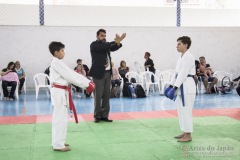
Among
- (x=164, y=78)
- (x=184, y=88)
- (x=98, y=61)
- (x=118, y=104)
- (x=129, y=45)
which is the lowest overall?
(x=118, y=104)

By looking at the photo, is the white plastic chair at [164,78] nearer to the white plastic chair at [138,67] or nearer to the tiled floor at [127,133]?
the white plastic chair at [138,67]

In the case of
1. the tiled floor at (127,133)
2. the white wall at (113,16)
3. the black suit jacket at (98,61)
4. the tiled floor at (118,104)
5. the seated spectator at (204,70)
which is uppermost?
the white wall at (113,16)

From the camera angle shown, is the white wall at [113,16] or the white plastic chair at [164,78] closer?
the white plastic chair at [164,78]

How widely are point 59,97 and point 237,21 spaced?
11.4m

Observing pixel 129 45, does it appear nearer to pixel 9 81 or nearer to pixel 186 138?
pixel 9 81

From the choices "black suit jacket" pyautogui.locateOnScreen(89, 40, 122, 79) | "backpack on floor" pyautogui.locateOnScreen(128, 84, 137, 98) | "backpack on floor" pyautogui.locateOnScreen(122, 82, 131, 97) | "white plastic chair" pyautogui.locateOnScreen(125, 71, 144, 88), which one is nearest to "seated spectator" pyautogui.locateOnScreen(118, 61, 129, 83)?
"white plastic chair" pyautogui.locateOnScreen(125, 71, 144, 88)

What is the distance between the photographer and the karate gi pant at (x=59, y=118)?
4367 millimetres

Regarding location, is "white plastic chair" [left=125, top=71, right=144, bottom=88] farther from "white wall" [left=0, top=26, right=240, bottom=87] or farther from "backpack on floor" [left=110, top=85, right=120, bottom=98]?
"backpack on floor" [left=110, top=85, right=120, bottom=98]

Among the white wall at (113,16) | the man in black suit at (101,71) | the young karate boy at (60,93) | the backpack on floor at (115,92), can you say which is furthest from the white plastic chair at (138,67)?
the young karate boy at (60,93)

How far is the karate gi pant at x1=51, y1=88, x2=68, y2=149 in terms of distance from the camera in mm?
4367

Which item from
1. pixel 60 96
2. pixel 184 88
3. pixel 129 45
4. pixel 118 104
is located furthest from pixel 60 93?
pixel 129 45

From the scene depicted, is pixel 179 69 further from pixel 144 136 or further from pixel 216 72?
pixel 216 72

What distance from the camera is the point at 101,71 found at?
20.9ft

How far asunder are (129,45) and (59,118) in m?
8.79
